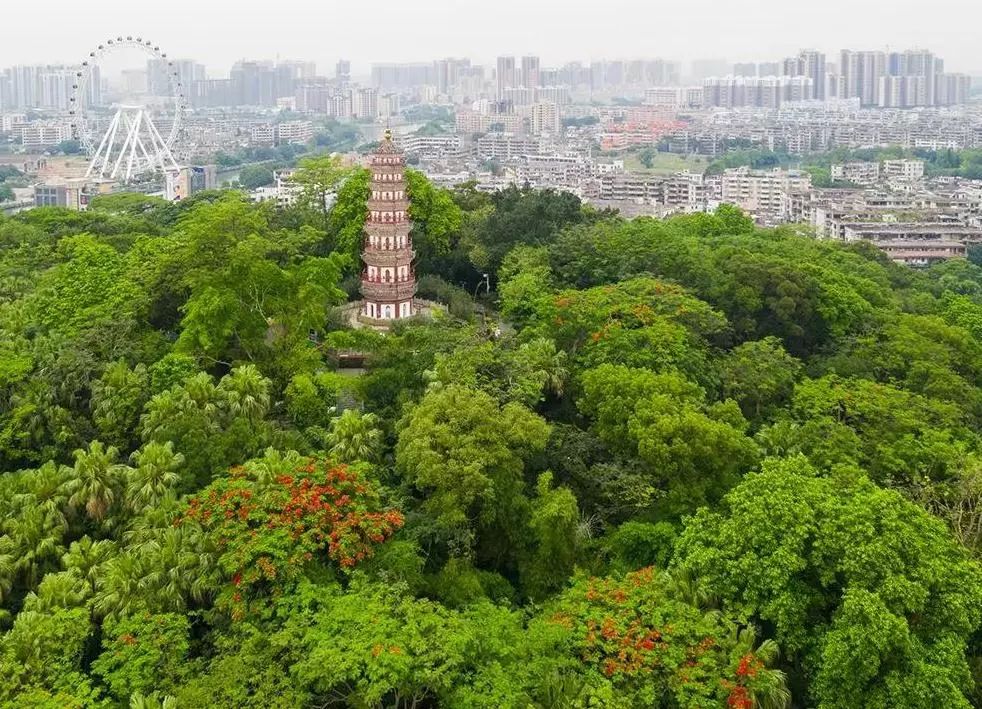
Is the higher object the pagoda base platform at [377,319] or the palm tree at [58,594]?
the pagoda base platform at [377,319]

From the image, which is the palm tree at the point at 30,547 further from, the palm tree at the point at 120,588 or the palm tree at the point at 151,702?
the palm tree at the point at 151,702

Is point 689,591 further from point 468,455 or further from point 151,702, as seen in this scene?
point 151,702

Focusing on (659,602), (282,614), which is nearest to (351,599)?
(282,614)

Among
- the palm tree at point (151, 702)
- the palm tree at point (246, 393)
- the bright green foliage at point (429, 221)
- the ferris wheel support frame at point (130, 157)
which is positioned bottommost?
the palm tree at point (151, 702)

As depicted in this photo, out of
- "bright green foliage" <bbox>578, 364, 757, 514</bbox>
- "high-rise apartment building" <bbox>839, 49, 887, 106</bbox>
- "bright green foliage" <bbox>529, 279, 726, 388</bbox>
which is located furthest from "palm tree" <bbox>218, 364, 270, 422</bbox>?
"high-rise apartment building" <bbox>839, 49, 887, 106</bbox>

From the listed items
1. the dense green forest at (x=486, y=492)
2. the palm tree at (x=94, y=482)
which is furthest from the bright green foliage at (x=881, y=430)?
the palm tree at (x=94, y=482)

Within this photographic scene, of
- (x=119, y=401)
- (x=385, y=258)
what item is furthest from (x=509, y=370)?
(x=385, y=258)

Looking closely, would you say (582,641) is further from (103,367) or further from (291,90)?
(291,90)

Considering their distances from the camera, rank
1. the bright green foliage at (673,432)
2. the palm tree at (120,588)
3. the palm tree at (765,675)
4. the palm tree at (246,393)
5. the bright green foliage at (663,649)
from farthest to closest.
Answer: the palm tree at (246,393) → the bright green foliage at (673,432) → the palm tree at (120,588) → the palm tree at (765,675) → the bright green foliage at (663,649)
